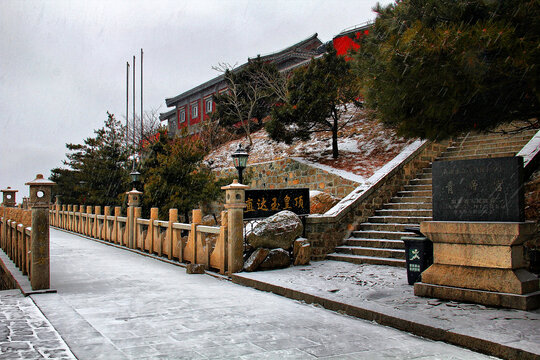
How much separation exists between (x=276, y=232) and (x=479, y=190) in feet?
13.2

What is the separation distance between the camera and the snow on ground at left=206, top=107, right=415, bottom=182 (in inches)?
672

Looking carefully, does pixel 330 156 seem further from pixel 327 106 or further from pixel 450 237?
pixel 450 237

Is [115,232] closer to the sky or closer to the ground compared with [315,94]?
closer to the ground

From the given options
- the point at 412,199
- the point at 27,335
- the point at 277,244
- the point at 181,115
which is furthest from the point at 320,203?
the point at 181,115

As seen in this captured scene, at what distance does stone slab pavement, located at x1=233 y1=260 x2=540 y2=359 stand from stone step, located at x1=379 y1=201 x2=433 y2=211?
2.78 meters

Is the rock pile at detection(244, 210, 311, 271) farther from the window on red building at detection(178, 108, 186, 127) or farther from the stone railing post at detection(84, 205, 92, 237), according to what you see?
the window on red building at detection(178, 108, 186, 127)

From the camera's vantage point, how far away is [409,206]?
438 inches

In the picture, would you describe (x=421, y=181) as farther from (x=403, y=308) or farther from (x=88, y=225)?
(x=88, y=225)

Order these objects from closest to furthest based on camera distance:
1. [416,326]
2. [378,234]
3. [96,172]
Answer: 1. [416,326]
2. [378,234]
3. [96,172]

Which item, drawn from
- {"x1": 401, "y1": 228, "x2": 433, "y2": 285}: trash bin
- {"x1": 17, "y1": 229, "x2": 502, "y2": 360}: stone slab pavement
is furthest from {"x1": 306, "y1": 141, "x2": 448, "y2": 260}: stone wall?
{"x1": 401, "y1": 228, "x2": 433, "y2": 285}: trash bin

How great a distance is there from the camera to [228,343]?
433cm

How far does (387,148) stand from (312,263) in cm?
976

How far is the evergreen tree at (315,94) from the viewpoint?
59.1 ft

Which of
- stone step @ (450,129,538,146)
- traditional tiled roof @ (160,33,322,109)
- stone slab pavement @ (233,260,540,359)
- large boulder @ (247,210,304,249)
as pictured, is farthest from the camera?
traditional tiled roof @ (160,33,322,109)
